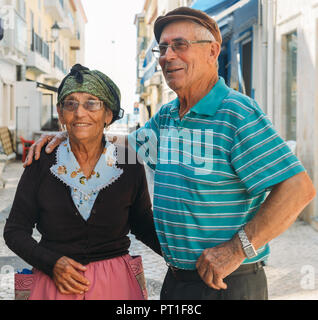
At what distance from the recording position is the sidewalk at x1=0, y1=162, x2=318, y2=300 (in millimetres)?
4613

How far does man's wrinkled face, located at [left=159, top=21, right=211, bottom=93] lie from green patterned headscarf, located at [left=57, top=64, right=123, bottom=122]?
0.30 metres

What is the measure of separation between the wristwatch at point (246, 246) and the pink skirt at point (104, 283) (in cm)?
61

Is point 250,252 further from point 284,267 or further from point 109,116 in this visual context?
point 284,267

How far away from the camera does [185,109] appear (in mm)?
2264

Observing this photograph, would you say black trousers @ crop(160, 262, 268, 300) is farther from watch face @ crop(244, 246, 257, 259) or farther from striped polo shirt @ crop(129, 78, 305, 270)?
watch face @ crop(244, 246, 257, 259)

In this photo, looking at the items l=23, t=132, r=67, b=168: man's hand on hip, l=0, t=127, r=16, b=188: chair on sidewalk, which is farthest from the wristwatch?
l=0, t=127, r=16, b=188: chair on sidewalk

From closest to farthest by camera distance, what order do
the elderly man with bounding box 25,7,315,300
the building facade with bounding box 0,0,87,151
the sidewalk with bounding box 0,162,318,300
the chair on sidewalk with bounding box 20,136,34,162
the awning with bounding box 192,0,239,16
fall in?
the elderly man with bounding box 25,7,315,300 < the sidewalk with bounding box 0,162,318,300 < the awning with bounding box 192,0,239,16 < the chair on sidewalk with bounding box 20,136,34,162 < the building facade with bounding box 0,0,87,151

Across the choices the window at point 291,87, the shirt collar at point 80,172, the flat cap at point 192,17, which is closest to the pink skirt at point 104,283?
the shirt collar at point 80,172

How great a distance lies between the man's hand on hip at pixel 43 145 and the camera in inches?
90.0

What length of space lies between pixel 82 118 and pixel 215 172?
68cm

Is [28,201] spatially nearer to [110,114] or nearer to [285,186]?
[110,114]

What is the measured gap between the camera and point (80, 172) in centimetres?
231

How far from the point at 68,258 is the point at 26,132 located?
1927 centimetres

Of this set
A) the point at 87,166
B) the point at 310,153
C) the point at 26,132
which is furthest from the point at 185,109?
the point at 26,132
